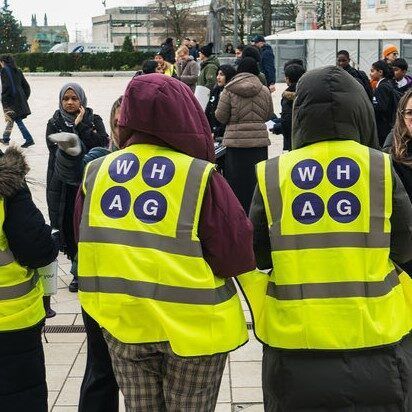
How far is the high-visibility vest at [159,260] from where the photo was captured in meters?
2.63

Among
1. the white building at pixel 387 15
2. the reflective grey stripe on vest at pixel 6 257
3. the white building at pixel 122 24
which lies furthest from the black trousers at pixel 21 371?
the white building at pixel 122 24

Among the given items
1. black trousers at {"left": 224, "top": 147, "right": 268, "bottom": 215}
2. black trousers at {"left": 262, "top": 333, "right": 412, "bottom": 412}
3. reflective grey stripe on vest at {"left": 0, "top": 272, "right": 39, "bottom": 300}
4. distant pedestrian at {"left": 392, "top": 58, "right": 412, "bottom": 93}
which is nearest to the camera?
black trousers at {"left": 262, "top": 333, "right": 412, "bottom": 412}

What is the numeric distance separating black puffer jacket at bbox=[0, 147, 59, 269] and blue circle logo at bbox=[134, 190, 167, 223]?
746 millimetres

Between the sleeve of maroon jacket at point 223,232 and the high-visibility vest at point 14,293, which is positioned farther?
the high-visibility vest at point 14,293

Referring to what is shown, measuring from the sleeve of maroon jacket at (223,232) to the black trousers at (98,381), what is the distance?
86 centimetres

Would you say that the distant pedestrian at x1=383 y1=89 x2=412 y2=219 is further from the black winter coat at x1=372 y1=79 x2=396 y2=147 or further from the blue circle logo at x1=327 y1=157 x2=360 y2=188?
the black winter coat at x1=372 y1=79 x2=396 y2=147

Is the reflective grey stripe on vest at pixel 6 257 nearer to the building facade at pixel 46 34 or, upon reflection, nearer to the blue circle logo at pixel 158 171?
the blue circle logo at pixel 158 171

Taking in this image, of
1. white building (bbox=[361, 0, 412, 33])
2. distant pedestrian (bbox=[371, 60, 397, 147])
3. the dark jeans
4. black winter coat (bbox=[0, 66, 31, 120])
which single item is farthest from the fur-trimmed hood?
white building (bbox=[361, 0, 412, 33])

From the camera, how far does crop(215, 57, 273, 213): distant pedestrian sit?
318 inches

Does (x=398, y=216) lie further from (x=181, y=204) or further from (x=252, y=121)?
(x=252, y=121)

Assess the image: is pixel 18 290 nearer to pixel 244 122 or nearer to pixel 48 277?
pixel 48 277

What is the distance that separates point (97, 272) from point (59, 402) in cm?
186

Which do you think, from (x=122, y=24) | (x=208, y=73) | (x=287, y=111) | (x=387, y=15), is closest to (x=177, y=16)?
(x=387, y=15)

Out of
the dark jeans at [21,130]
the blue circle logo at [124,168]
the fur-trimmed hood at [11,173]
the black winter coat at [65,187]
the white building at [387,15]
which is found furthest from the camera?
the white building at [387,15]
